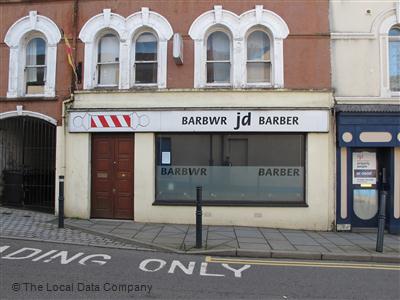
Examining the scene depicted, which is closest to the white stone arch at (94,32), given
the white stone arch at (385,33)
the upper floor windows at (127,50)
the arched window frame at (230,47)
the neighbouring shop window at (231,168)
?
the upper floor windows at (127,50)

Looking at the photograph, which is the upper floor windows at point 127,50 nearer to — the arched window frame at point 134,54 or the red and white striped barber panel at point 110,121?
the arched window frame at point 134,54

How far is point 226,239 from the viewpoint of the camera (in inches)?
362

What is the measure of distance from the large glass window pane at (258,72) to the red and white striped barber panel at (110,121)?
3.61 metres

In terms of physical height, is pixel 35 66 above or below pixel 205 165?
above

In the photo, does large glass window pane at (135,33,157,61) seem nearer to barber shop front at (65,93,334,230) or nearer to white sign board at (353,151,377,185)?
barber shop front at (65,93,334,230)

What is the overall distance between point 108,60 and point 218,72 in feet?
10.6

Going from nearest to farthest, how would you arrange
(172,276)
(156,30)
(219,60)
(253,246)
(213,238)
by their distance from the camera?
(172,276), (253,246), (213,238), (156,30), (219,60)

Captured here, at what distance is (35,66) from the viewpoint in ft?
39.7

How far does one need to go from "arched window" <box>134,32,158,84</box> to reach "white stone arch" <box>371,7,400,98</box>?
6.10 meters

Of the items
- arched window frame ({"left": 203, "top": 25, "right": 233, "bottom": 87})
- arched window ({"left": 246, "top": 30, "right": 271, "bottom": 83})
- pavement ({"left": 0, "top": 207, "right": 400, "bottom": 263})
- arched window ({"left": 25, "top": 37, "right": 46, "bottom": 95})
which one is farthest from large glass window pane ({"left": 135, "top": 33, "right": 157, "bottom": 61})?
pavement ({"left": 0, "top": 207, "right": 400, "bottom": 263})

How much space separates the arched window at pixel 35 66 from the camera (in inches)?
475

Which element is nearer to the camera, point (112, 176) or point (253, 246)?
point (253, 246)

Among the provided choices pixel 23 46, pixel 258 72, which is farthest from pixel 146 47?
pixel 23 46

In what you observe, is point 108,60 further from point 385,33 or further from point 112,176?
point 385,33
